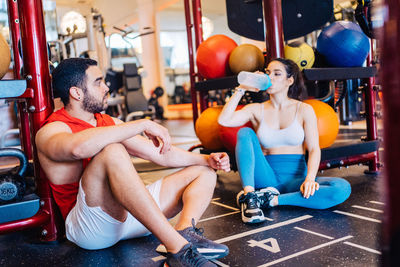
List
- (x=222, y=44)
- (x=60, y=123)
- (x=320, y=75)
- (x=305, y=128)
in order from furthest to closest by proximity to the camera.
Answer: (x=222, y=44) → (x=320, y=75) → (x=305, y=128) → (x=60, y=123)

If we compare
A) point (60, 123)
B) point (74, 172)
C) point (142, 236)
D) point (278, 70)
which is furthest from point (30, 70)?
point (278, 70)

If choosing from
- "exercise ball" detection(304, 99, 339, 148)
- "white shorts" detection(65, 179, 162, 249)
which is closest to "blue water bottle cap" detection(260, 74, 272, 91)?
"exercise ball" detection(304, 99, 339, 148)

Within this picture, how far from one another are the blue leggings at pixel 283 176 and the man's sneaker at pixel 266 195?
0.05 metres

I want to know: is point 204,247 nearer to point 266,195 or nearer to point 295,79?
point 266,195

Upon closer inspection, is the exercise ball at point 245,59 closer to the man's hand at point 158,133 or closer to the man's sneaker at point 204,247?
the man's hand at point 158,133

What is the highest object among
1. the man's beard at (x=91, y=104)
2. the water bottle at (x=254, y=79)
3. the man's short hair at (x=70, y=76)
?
the man's short hair at (x=70, y=76)

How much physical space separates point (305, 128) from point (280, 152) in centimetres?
23

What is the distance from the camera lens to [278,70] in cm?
247

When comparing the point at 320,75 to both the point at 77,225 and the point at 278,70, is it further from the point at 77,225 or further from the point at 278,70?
the point at 77,225

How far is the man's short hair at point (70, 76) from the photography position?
6.08 ft

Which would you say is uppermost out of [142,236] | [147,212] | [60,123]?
[60,123]

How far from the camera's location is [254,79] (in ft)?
7.59

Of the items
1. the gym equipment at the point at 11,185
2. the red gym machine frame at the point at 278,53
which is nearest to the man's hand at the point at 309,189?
the red gym machine frame at the point at 278,53

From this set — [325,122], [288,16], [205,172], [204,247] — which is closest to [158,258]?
[204,247]
